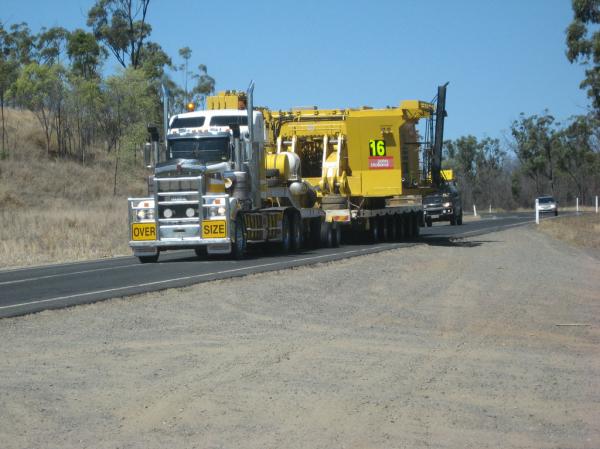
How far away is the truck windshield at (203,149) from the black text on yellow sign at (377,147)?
7.64m

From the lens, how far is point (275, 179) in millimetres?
30000

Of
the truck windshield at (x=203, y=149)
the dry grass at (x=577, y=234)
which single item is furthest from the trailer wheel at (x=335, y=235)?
the dry grass at (x=577, y=234)

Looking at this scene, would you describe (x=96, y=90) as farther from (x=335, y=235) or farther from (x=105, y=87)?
(x=335, y=235)

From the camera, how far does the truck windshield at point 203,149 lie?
26.2 m

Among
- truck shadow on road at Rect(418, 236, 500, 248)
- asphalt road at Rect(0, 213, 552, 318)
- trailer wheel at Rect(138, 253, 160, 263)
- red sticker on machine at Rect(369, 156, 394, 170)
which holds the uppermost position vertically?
red sticker on machine at Rect(369, 156, 394, 170)

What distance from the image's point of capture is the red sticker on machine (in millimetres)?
32719

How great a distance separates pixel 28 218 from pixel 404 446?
4441 centimetres

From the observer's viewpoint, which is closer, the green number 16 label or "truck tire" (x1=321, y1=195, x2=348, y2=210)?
the green number 16 label

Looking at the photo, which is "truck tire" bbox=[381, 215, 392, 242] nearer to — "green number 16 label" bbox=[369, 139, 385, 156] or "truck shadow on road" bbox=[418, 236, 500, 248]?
"truck shadow on road" bbox=[418, 236, 500, 248]

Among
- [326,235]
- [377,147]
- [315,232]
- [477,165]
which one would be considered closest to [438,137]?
[377,147]

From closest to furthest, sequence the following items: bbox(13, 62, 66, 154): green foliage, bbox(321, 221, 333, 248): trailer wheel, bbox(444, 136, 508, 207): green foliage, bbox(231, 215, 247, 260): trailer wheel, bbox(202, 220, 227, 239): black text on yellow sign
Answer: bbox(202, 220, 227, 239): black text on yellow sign
bbox(231, 215, 247, 260): trailer wheel
bbox(321, 221, 333, 248): trailer wheel
bbox(13, 62, 66, 154): green foliage
bbox(444, 136, 508, 207): green foliage

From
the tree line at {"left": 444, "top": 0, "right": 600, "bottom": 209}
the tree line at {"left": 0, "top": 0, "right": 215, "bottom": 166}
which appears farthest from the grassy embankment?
the tree line at {"left": 444, "top": 0, "right": 600, "bottom": 209}

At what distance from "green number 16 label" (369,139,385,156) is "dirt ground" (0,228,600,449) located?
48.7ft

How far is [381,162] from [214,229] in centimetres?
953
